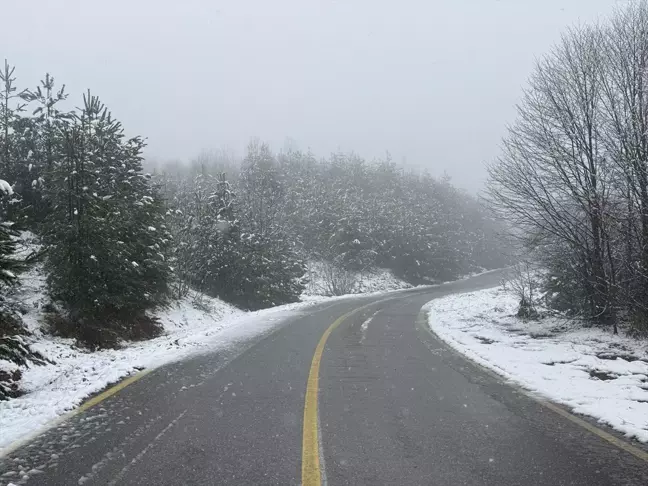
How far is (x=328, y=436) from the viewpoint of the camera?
454 cm

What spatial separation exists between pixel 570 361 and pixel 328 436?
6078 millimetres

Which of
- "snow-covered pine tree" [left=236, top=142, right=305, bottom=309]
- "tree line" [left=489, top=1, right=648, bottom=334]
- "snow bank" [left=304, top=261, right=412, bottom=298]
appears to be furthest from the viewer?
"snow bank" [left=304, top=261, right=412, bottom=298]

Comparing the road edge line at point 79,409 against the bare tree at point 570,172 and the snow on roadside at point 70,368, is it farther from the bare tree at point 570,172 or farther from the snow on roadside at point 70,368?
the bare tree at point 570,172

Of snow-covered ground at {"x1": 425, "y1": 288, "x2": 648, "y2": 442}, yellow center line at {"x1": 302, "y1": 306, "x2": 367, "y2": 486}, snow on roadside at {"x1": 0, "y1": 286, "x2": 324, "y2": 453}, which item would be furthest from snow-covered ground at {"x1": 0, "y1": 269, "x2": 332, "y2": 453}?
snow-covered ground at {"x1": 425, "y1": 288, "x2": 648, "y2": 442}

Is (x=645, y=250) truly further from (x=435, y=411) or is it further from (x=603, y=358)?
(x=435, y=411)

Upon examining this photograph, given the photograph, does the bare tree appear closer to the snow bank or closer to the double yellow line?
the double yellow line

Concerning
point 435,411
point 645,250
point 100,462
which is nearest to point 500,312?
point 645,250

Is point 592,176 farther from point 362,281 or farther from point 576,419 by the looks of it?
point 362,281

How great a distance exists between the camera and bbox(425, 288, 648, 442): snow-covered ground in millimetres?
5672

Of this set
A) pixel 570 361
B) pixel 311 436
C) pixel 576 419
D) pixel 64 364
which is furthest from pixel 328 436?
pixel 570 361

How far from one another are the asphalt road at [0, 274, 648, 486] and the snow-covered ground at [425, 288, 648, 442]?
555mm

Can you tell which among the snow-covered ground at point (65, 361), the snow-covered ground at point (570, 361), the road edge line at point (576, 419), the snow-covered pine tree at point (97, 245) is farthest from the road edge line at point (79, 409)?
the snow-covered ground at point (570, 361)

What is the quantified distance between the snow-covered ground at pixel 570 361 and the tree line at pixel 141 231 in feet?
24.5

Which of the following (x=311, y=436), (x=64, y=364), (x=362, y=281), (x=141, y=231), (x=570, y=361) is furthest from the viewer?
(x=362, y=281)
